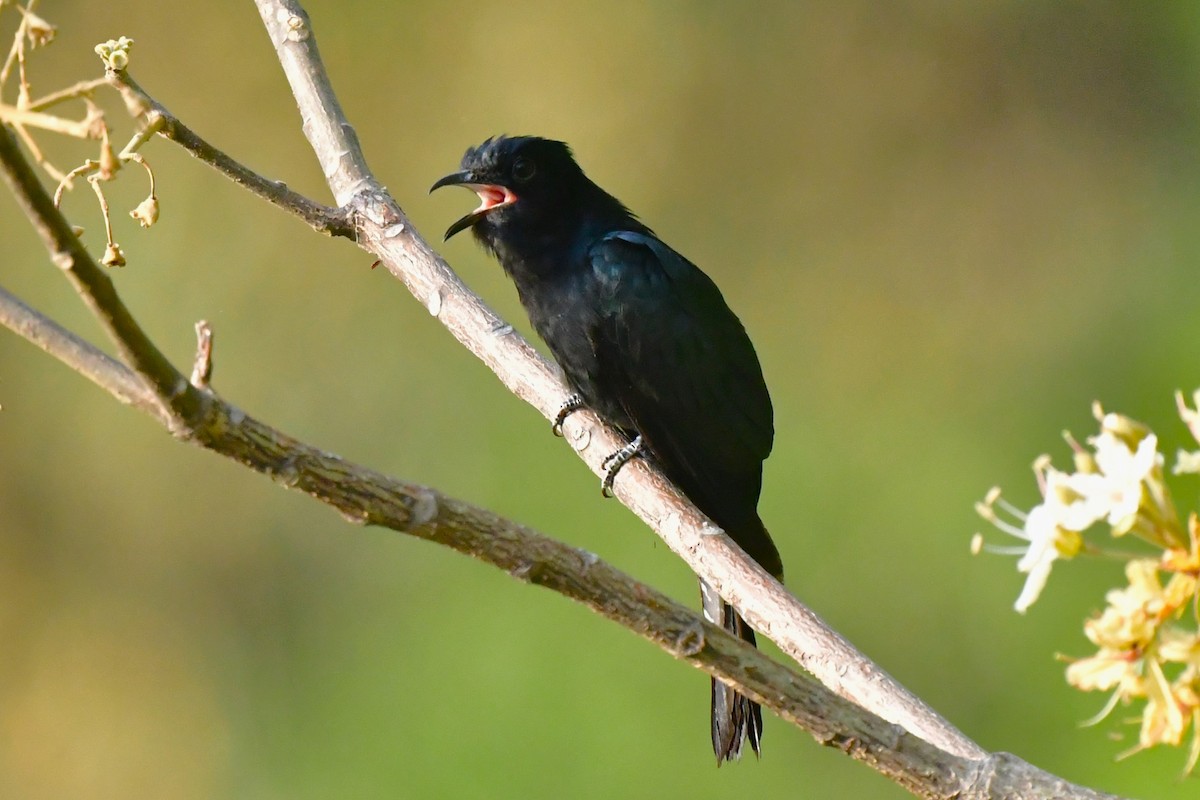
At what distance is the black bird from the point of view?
229cm

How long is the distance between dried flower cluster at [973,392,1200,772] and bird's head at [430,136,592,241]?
1.81 m

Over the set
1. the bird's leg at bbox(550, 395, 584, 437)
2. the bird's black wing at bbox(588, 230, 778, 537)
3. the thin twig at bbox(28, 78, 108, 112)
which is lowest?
the thin twig at bbox(28, 78, 108, 112)

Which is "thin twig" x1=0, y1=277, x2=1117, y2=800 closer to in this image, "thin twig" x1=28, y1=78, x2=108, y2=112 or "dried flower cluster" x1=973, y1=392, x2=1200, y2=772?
"thin twig" x1=28, y1=78, x2=108, y2=112

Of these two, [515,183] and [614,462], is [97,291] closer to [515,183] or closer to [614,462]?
[614,462]

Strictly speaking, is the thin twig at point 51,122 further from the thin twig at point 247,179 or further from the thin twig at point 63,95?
the thin twig at point 247,179

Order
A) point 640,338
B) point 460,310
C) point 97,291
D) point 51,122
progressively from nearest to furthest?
point 51,122
point 97,291
point 460,310
point 640,338

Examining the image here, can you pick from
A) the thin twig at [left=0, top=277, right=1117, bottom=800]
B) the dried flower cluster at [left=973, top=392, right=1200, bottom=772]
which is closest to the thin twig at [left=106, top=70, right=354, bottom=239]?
the thin twig at [left=0, top=277, right=1117, bottom=800]

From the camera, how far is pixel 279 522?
472 centimetres

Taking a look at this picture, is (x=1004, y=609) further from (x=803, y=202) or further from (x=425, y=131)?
(x=425, y=131)

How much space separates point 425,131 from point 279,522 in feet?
5.18

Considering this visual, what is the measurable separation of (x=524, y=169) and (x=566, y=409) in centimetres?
59

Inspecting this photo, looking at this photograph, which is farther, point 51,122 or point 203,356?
point 203,356

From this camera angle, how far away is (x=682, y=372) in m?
2.38

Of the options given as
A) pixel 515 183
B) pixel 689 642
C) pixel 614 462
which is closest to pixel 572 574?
pixel 689 642
